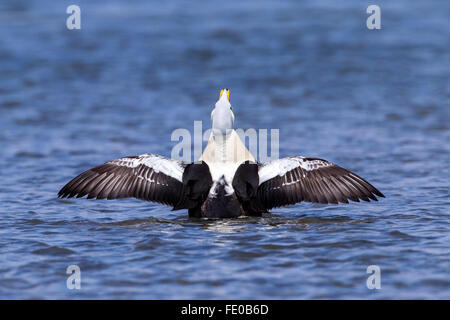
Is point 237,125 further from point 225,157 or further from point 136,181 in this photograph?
point 225,157

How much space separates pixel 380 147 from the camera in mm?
13234

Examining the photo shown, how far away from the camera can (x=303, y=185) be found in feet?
30.1

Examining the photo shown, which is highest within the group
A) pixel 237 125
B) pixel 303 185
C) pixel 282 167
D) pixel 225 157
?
pixel 237 125

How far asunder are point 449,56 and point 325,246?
13.3 metres

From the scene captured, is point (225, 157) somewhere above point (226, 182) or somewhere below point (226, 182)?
above

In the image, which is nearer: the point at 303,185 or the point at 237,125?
the point at 303,185

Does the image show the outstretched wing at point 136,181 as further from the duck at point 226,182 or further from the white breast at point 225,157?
the white breast at point 225,157

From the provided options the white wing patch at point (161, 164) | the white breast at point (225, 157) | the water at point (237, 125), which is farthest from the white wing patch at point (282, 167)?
the white wing patch at point (161, 164)

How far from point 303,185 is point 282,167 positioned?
0.33 meters

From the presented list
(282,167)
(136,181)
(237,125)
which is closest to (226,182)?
(282,167)

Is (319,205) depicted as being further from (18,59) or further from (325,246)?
(18,59)

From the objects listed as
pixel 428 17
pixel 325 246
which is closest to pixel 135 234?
pixel 325 246

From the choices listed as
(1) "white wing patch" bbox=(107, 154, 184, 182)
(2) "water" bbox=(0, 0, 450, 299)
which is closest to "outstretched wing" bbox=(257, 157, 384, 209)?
(2) "water" bbox=(0, 0, 450, 299)

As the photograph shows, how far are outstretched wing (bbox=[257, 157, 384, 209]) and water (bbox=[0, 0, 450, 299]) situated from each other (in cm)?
28
